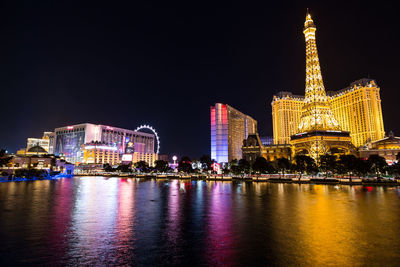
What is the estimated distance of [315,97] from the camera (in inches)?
4141


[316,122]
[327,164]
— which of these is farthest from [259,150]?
[327,164]

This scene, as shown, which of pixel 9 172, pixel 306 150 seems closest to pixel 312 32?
pixel 306 150

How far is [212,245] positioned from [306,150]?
102649mm

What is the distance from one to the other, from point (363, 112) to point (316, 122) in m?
39.1

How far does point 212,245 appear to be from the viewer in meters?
11.8

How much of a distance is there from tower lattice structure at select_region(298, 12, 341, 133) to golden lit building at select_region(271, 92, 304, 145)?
46.0 m

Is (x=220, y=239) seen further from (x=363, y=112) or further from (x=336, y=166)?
(x=363, y=112)

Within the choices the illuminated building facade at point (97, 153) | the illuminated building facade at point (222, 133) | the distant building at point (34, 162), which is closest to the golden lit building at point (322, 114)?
the illuminated building facade at point (222, 133)

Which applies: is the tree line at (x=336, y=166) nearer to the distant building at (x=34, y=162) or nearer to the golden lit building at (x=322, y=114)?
the golden lit building at (x=322, y=114)

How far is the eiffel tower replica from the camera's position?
10031 centimetres

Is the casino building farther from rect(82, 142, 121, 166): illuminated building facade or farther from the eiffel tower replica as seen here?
rect(82, 142, 121, 166): illuminated building facade

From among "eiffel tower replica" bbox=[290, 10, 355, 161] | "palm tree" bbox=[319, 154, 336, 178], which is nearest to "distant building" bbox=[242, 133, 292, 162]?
"eiffel tower replica" bbox=[290, 10, 355, 161]

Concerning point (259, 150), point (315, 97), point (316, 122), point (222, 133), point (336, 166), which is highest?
point (315, 97)

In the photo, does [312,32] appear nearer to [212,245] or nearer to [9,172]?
[212,245]
